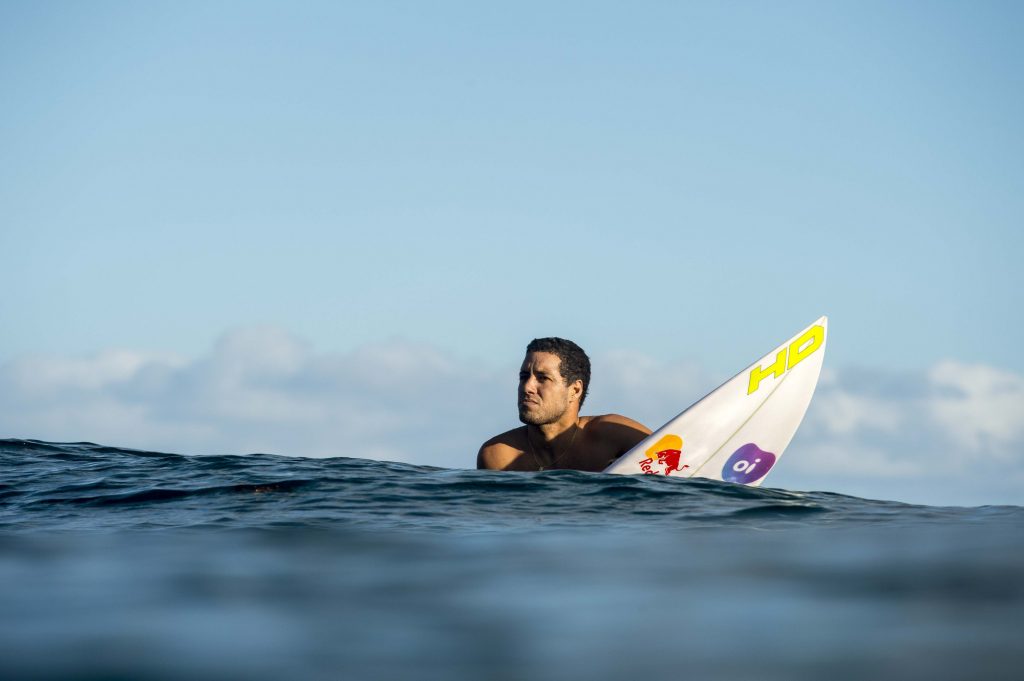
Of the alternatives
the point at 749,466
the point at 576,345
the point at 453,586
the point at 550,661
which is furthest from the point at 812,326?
the point at 550,661

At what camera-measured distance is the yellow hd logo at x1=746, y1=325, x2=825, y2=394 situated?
27.1 ft

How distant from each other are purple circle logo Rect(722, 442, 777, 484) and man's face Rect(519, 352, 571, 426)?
147cm

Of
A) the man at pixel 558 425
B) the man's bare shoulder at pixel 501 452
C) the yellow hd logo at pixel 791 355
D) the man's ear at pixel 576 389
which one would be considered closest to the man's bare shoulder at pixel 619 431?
the man at pixel 558 425

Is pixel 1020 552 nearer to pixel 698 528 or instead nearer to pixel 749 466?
pixel 698 528

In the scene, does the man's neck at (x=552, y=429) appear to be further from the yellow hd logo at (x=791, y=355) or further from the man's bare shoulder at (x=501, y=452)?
the yellow hd logo at (x=791, y=355)

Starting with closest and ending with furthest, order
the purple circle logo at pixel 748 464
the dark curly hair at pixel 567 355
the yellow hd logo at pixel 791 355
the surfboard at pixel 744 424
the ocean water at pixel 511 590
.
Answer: the ocean water at pixel 511 590
the surfboard at pixel 744 424
the dark curly hair at pixel 567 355
the purple circle logo at pixel 748 464
the yellow hd logo at pixel 791 355

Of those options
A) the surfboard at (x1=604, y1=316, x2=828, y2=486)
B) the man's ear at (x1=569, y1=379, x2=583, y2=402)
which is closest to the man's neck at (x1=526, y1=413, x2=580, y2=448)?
the man's ear at (x1=569, y1=379, x2=583, y2=402)

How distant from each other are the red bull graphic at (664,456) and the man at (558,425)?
24cm

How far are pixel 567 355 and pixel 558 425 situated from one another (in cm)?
56

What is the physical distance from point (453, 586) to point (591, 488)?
10.4 ft

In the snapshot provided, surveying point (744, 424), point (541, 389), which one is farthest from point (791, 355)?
point (541, 389)

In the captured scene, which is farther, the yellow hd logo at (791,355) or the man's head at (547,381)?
the yellow hd logo at (791,355)

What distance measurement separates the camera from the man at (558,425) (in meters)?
7.65

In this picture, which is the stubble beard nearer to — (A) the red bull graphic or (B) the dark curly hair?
(B) the dark curly hair
